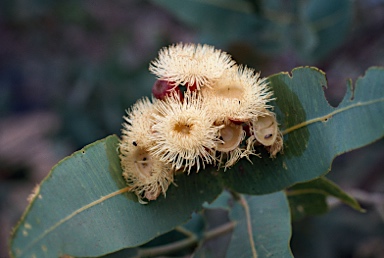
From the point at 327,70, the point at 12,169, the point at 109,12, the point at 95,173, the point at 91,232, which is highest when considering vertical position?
the point at 109,12

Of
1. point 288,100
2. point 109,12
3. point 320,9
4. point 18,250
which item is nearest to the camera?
point 18,250

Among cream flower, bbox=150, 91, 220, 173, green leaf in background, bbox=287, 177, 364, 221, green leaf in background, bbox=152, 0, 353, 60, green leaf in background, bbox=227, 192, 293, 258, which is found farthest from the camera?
green leaf in background, bbox=152, 0, 353, 60

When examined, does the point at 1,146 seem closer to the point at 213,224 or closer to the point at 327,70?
the point at 213,224

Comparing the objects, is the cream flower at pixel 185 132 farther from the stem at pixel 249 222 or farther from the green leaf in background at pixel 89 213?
the stem at pixel 249 222

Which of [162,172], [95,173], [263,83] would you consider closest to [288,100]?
[263,83]

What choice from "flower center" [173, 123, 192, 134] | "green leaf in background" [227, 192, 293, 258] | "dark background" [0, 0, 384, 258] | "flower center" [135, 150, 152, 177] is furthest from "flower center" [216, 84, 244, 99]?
"dark background" [0, 0, 384, 258]

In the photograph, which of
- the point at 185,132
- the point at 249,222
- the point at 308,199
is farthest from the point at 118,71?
the point at 185,132

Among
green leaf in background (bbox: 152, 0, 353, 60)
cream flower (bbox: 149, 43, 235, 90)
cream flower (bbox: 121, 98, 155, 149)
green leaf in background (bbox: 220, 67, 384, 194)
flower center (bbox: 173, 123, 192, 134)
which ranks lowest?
green leaf in background (bbox: 220, 67, 384, 194)

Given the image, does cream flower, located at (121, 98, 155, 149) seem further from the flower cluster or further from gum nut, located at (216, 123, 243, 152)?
gum nut, located at (216, 123, 243, 152)
